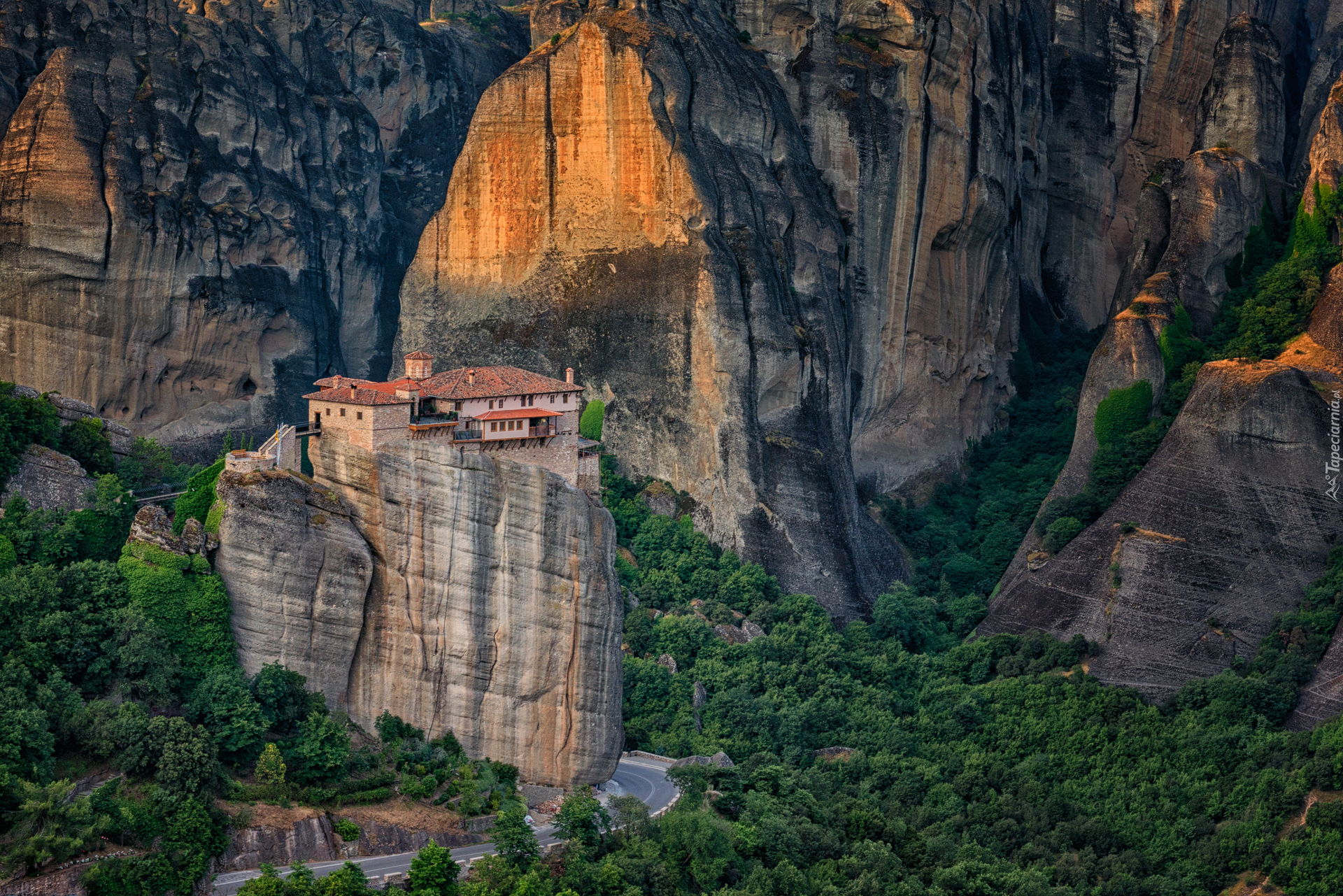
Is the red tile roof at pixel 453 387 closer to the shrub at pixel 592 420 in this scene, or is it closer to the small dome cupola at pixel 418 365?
the small dome cupola at pixel 418 365

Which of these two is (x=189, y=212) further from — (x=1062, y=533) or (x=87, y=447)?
(x=1062, y=533)

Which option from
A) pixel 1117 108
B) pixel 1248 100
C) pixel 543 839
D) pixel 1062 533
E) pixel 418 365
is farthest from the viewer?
pixel 1117 108

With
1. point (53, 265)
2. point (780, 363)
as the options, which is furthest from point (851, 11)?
point (53, 265)

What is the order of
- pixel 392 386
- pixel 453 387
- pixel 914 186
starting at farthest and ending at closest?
pixel 914 186 → pixel 453 387 → pixel 392 386

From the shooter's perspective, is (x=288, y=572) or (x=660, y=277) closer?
(x=288, y=572)

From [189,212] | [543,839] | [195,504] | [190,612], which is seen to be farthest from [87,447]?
[543,839]

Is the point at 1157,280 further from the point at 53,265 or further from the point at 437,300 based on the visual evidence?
the point at 53,265

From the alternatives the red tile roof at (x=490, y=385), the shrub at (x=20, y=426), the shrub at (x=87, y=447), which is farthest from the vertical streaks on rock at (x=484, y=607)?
the shrub at (x=20, y=426)
